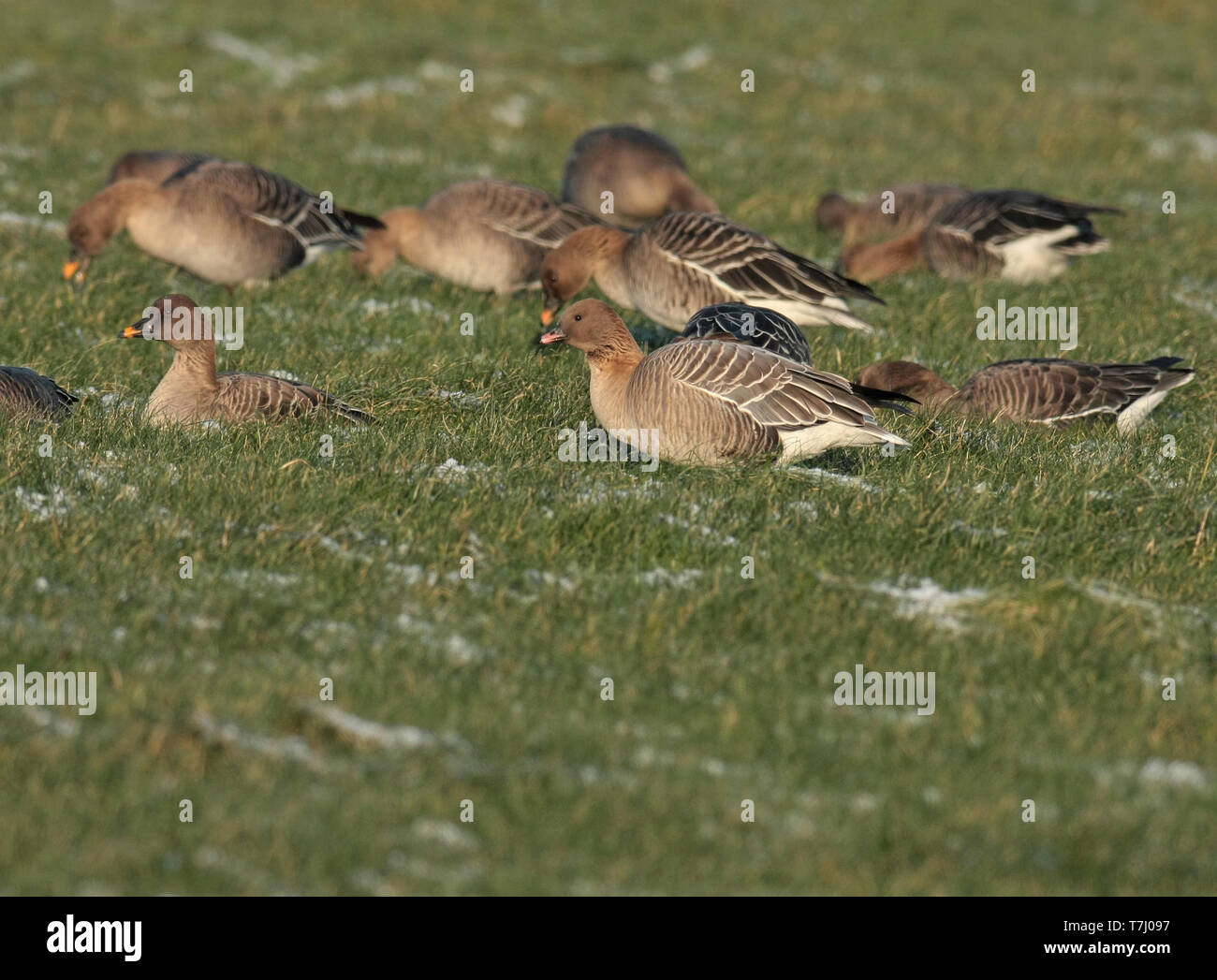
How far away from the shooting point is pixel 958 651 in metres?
7.51

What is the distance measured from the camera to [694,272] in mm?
13180

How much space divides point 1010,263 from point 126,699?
40.1ft

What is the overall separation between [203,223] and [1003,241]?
340 inches

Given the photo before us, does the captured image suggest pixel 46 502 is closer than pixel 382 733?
No

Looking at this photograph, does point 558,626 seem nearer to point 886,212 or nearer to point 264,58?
point 886,212

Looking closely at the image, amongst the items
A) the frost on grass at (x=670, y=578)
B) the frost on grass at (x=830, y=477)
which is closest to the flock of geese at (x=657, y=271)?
the frost on grass at (x=830, y=477)

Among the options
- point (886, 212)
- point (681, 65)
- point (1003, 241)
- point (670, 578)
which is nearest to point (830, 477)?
point (670, 578)

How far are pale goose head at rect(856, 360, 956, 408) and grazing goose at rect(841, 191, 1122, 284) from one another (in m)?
4.49

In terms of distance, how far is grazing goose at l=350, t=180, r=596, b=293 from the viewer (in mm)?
15055

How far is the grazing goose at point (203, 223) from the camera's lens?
1416cm

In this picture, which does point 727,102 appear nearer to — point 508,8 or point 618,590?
point 508,8

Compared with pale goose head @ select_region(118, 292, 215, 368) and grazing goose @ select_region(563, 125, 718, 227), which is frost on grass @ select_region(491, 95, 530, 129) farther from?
pale goose head @ select_region(118, 292, 215, 368)

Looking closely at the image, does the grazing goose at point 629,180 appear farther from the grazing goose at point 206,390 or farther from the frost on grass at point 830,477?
the frost on grass at point 830,477
